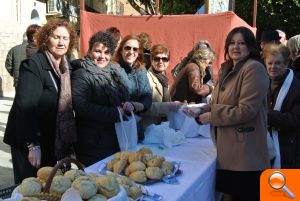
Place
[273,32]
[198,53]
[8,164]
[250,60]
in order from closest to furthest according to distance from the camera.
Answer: [250,60] < [198,53] < [273,32] < [8,164]

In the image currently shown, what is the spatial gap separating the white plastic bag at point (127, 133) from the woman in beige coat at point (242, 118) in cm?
57

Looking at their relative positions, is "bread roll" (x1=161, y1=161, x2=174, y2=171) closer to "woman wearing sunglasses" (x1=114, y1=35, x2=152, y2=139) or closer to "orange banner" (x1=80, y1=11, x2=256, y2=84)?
"woman wearing sunglasses" (x1=114, y1=35, x2=152, y2=139)

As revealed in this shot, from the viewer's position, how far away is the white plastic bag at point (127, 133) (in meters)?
2.76

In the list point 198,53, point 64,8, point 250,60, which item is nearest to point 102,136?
point 250,60

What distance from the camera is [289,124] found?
286 centimetres

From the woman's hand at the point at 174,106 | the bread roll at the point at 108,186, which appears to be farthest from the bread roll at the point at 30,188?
the woman's hand at the point at 174,106

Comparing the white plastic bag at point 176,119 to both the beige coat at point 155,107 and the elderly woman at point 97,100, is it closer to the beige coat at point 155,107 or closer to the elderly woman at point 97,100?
the beige coat at point 155,107

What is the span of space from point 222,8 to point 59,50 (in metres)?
5.66

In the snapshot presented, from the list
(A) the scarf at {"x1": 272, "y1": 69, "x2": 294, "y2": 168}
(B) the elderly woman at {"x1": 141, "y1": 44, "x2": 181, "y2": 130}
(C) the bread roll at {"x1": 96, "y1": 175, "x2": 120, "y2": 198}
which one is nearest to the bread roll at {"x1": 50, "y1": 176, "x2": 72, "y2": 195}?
(C) the bread roll at {"x1": 96, "y1": 175, "x2": 120, "y2": 198}

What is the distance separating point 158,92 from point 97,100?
3.15ft

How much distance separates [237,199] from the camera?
2748mm

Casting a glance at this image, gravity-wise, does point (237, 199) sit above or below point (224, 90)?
below

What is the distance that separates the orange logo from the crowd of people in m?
1.14

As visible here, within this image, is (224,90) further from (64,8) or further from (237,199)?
(64,8)
